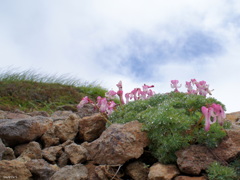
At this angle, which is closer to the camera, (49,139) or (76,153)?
(76,153)

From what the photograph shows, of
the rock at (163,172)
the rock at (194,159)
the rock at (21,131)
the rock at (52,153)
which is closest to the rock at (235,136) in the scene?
the rock at (194,159)

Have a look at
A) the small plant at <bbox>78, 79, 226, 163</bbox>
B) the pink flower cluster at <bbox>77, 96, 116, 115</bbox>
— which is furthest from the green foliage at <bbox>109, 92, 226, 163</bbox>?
the pink flower cluster at <bbox>77, 96, 116, 115</bbox>

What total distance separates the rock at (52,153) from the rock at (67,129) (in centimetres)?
50

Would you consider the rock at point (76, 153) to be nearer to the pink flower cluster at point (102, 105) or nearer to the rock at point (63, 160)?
the rock at point (63, 160)

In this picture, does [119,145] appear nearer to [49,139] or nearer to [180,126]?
[180,126]

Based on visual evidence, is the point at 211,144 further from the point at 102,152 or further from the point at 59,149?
the point at 59,149

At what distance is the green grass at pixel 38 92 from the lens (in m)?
11.2

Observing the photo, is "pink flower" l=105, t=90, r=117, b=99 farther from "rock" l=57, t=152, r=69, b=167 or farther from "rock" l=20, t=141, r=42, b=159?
"rock" l=20, t=141, r=42, b=159

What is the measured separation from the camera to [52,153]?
4.79 meters

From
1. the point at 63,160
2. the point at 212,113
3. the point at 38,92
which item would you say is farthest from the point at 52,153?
the point at 38,92

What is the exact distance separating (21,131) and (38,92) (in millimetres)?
7564

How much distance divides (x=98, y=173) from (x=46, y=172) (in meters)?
0.76

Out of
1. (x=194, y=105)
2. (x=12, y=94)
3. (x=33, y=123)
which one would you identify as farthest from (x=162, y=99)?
(x=12, y=94)

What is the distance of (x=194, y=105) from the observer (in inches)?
177
